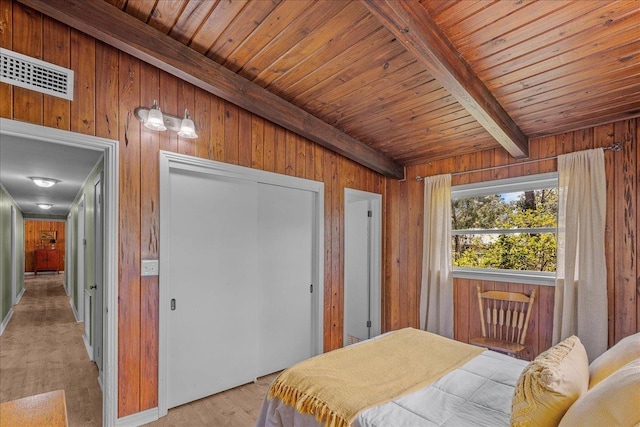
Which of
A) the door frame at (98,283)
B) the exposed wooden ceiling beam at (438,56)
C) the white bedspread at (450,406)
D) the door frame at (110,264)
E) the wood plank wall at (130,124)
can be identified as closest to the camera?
the white bedspread at (450,406)

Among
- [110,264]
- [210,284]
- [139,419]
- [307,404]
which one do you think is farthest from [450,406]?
[110,264]

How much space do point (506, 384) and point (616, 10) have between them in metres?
2.02

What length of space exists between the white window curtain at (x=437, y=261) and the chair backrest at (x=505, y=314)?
35 centimetres

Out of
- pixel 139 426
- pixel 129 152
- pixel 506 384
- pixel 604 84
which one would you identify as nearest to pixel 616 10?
pixel 604 84

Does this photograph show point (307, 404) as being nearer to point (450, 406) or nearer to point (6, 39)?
point (450, 406)

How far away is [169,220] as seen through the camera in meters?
2.55

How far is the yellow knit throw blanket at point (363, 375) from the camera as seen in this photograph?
4.80 ft

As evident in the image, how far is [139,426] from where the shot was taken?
2.31 m

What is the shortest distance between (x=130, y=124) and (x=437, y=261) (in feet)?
10.7

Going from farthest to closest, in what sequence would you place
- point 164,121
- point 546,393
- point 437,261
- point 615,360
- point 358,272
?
1. point 358,272
2. point 437,261
3. point 164,121
4. point 615,360
5. point 546,393

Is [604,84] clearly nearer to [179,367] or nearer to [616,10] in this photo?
[616,10]

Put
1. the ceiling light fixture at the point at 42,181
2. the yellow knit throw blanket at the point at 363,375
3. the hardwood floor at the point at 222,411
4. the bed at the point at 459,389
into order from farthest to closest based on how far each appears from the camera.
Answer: the ceiling light fixture at the point at 42,181 < the hardwood floor at the point at 222,411 < the yellow knit throw blanket at the point at 363,375 < the bed at the point at 459,389

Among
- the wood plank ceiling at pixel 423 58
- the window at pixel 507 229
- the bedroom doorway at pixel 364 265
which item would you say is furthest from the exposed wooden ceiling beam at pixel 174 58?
the window at pixel 507 229

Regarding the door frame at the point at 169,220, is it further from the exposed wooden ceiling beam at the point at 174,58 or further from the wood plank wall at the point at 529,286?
the wood plank wall at the point at 529,286
